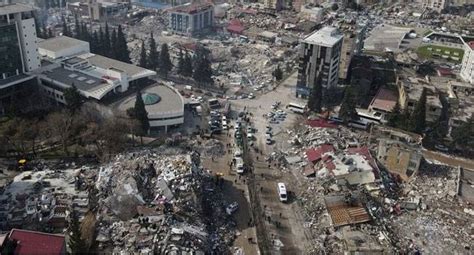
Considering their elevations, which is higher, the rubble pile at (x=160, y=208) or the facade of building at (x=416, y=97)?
the facade of building at (x=416, y=97)

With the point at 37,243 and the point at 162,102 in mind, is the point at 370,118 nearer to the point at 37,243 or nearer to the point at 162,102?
the point at 162,102

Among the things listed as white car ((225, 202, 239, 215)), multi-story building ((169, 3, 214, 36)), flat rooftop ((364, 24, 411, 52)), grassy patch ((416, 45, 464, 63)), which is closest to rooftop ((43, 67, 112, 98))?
white car ((225, 202, 239, 215))

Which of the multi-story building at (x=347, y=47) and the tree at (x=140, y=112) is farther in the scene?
the multi-story building at (x=347, y=47)

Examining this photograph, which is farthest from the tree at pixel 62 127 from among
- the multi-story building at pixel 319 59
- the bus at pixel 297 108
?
the multi-story building at pixel 319 59

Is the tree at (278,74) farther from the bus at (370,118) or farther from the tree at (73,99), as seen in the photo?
the tree at (73,99)

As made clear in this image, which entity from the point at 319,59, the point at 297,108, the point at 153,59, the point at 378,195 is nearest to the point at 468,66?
the point at 319,59

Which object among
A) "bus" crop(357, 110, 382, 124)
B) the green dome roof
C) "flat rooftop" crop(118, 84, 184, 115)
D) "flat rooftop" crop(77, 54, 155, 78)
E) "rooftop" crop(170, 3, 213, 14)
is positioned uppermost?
"rooftop" crop(170, 3, 213, 14)

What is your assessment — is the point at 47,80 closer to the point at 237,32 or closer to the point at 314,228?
the point at 314,228

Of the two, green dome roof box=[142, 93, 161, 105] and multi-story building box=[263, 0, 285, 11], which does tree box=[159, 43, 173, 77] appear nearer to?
green dome roof box=[142, 93, 161, 105]

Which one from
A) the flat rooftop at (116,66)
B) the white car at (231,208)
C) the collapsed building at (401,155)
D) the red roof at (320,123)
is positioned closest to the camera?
the white car at (231,208)
